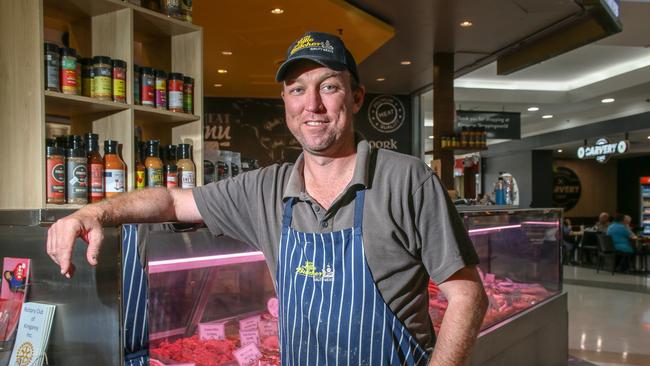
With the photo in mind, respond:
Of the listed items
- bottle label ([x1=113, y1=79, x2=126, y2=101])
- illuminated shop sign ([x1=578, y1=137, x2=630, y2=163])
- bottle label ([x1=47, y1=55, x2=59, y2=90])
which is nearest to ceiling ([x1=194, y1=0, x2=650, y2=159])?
illuminated shop sign ([x1=578, y1=137, x2=630, y2=163])

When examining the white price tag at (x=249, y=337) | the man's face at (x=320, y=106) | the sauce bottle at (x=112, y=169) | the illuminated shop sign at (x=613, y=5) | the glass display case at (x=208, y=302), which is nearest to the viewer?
the man's face at (x=320, y=106)

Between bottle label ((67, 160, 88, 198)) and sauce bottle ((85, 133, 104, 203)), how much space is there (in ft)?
0.15

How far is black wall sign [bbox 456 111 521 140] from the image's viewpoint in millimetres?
10469

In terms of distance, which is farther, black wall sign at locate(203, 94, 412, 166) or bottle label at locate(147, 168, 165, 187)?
black wall sign at locate(203, 94, 412, 166)

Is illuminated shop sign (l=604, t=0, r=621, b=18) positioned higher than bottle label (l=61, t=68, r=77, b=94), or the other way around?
illuminated shop sign (l=604, t=0, r=621, b=18)

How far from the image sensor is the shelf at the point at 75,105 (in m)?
2.44

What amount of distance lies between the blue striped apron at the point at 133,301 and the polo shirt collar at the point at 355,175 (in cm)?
47

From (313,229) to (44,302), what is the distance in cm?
92

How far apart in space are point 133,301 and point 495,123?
996 centimetres

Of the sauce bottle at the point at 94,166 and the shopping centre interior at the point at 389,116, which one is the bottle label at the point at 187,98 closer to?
the shopping centre interior at the point at 389,116

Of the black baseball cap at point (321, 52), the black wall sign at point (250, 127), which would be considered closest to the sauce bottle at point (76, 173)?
the black baseball cap at point (321, 52)

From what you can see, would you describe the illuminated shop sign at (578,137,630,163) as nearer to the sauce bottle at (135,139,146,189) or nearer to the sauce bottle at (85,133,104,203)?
the sauce bottle at (135,139,146,189)

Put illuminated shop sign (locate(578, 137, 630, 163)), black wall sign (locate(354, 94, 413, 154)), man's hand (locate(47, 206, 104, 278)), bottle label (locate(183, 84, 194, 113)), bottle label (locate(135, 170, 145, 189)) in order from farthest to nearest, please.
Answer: illuminated shop sign (locate(578, 137, 630, 163)) < black wall sign (locate(354, 94, 413, 154)) < bottle label (locate(183, 84, 194, 113)) < bottle label (locate(135, 170, 145, 189)) < man's hand (locate(47, 206, 104, 278))

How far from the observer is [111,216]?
161cm
